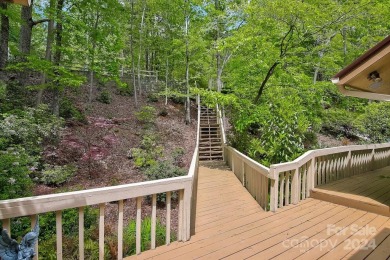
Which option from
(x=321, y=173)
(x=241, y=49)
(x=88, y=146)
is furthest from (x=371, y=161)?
(x=88, y=146)

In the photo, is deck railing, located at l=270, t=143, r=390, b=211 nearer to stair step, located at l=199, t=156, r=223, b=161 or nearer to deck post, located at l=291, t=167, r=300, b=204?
deck post, located at l=291, t=167, r=300, b=204

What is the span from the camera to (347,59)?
1433 cm

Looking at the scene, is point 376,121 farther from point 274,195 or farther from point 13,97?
point 13,97

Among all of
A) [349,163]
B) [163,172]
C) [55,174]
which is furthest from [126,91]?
[349,163]

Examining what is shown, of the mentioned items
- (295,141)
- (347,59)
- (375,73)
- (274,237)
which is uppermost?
(347,59)

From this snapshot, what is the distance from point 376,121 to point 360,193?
8.61 metres

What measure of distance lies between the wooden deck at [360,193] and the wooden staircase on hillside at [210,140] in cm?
621

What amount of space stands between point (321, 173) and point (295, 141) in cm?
101

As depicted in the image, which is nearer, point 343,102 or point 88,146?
point 88,146

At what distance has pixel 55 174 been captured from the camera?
7.04 m

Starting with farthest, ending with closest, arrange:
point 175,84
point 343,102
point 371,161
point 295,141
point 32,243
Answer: point 175,84
point 343,102
point 371,161
point 295,141
point 32,243

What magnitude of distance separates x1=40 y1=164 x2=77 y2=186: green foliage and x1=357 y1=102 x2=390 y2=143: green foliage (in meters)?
12.7

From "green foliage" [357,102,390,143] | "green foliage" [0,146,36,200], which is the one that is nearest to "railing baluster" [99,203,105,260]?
"green foliage" [0,146,36,200]

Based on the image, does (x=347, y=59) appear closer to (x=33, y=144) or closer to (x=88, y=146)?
(x=88, y=146)
